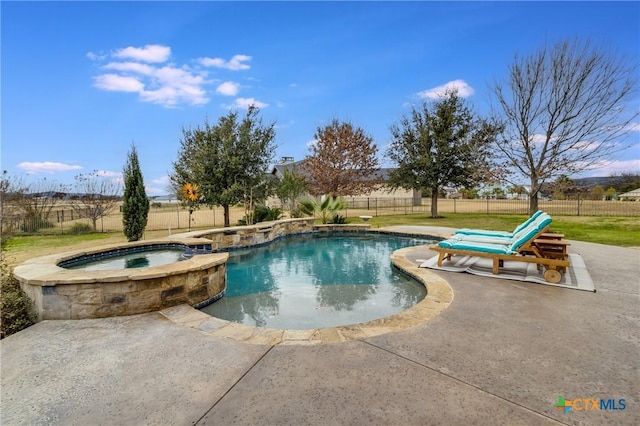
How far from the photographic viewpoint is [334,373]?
2.26 m

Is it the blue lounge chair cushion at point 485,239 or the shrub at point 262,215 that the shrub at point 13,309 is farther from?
the shrub at point 262,215

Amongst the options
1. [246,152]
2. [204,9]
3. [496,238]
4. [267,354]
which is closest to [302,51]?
[204,9]

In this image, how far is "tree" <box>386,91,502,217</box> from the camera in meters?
17.5

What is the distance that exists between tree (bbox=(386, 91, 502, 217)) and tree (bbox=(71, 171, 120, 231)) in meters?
16.3

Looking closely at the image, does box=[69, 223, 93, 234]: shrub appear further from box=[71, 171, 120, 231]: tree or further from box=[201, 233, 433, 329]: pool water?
box=[201, 233, 433, 329]: pool water

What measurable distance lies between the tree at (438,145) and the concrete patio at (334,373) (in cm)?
1531

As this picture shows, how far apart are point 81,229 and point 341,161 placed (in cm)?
1599

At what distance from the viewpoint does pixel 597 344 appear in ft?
8.79

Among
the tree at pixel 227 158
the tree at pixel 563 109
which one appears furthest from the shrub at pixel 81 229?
the tree at pixel 563 109

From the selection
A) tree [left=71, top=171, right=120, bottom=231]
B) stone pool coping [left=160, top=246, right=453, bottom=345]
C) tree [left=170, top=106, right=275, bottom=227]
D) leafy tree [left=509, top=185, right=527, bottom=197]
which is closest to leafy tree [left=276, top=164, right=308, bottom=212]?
tree [left=170, top=106, right=275, bottom=227]

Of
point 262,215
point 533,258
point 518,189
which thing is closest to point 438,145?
point 518,189

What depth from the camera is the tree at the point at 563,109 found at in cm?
1116

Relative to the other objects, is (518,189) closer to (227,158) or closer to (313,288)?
(227,158)

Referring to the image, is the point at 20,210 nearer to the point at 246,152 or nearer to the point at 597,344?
the point at 246,152
